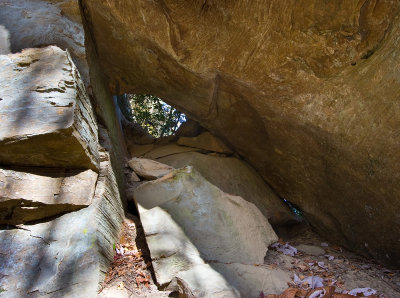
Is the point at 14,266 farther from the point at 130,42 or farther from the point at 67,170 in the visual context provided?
the point at 130,42

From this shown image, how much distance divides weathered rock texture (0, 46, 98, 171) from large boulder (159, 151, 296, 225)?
2202 millimetres

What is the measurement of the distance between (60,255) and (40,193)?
23.6 inches

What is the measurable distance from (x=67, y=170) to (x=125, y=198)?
1068 mm

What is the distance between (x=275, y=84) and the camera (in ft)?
13.3

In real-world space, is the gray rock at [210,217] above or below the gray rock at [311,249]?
above

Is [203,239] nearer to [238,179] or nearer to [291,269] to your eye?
[291,269]

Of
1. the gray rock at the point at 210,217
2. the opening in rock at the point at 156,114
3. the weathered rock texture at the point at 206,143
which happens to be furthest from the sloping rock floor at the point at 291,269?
the opening in rock at the point at 156,114

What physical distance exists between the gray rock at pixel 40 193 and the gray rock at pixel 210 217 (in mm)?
760

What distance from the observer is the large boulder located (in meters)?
4.99

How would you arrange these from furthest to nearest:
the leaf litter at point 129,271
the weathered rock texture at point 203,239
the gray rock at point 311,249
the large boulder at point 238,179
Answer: the large boulder at point 238,179, the gray rock at point 311,249, the weathered rock texture at point 203,239, the leaf litter at point 129,271

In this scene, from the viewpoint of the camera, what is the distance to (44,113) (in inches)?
116

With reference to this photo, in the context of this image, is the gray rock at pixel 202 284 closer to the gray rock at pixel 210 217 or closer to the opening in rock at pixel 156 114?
the gray rock at pixel 210 217

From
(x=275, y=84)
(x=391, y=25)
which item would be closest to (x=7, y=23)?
(x=275, y=84)

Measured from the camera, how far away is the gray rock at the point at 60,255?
2.44 metres
